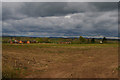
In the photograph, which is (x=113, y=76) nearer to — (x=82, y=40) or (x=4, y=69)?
(x=4, y=69)

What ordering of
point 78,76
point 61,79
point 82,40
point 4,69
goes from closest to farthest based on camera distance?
point 61,79 → point 78,76 → point 4,69 → point 82,40

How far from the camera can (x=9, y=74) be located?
26.3ft

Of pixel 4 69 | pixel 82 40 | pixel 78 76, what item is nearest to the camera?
pixel 78 76

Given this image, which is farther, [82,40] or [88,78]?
[82,40]

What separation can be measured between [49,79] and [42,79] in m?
0.45

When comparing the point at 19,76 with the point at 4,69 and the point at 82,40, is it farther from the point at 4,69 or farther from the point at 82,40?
the point at 82,40

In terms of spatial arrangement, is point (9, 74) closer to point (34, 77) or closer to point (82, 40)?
point (34, 77)

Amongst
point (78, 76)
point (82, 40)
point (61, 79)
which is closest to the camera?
point (61, 79)

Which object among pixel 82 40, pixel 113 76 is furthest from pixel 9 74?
pixel 82 40

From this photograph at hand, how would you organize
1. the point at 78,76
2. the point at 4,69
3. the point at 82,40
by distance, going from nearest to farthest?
the point at 78,76
the point at 4,69
the point at 82,40

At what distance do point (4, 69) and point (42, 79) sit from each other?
307 cm

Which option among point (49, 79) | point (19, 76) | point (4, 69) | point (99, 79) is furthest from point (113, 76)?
point (4, 69)

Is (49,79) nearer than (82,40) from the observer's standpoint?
Yes

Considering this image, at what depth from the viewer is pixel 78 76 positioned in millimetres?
8109
